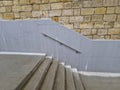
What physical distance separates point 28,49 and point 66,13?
1.43 m

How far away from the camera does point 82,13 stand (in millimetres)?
4195

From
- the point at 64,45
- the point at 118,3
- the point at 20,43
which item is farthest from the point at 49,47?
the point at 118,3

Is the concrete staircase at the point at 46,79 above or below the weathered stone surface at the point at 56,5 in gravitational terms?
below

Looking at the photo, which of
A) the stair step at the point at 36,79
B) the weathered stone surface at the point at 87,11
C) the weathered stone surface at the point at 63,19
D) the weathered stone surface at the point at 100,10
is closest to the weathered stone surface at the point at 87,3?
the weathered stone surface at the point at 87,11

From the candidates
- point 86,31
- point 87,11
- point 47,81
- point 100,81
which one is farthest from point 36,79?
point 87,11

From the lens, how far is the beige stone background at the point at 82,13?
4098 millimetres

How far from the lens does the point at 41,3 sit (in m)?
4.34

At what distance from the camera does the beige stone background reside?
410 cm

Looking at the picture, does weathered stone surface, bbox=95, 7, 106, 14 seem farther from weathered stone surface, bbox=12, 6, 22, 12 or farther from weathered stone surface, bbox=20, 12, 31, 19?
weathered stone surface, bbox=12, 6, 22, 12

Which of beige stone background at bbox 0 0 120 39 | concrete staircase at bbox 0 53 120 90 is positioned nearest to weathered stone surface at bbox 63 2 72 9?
beige stone background at bbox 0 0 120 39

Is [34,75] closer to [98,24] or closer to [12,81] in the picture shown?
[12,81]

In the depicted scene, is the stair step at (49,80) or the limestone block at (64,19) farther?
the limestone block at (64,19)

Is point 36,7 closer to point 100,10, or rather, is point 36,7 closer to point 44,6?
point 44,6

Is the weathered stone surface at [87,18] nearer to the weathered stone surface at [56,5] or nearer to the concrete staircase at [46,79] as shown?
the weathered stone surface at [56,5]
